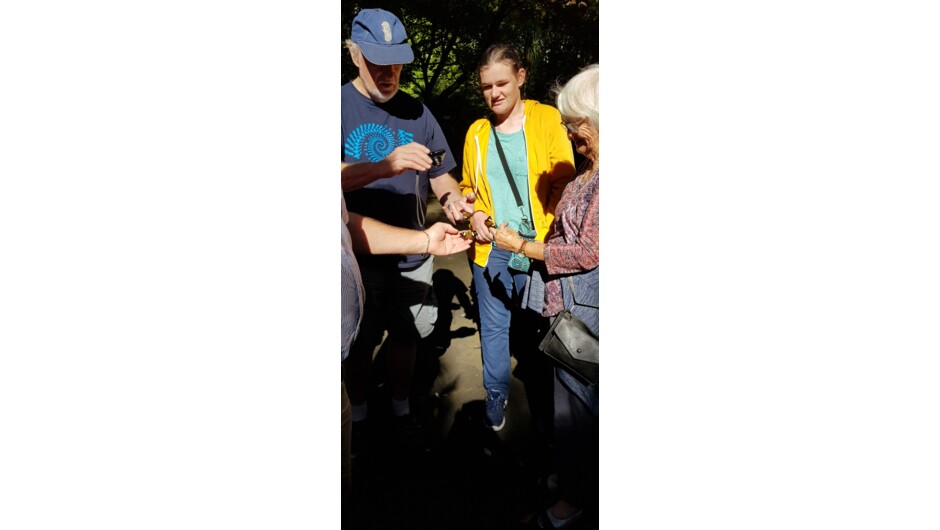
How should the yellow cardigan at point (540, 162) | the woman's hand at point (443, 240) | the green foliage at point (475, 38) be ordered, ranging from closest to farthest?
1. the woman's hand at point (443, 240)
2. the yellow cardigan at point (540, 162)
3. the green foliage at point (475, 38)

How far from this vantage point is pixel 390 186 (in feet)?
7.07

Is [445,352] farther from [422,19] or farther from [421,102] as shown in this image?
[422,19]

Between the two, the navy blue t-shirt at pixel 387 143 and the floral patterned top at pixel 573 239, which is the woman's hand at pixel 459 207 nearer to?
the navy blue t-shirt at pixel 387 143

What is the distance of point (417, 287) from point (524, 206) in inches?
22.3

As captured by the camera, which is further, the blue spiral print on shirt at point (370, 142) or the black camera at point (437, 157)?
the black camera at point (437, 157)

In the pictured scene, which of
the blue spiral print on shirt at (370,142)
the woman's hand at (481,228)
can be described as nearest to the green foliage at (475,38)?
the blue spiral print on shirt at (370,142)

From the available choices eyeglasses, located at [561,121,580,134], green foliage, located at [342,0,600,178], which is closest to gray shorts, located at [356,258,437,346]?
green foliage, located at [342,0,600,178]

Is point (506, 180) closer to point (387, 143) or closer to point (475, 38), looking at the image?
point (387, 143)

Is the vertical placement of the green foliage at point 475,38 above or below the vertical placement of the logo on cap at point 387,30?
above

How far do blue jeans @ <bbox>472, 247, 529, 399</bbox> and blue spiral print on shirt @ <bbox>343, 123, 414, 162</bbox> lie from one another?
0.63m

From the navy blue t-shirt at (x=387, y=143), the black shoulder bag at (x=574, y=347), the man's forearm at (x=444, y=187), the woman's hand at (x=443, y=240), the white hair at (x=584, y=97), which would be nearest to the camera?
the black shoulder bag at (x=574, y=347)

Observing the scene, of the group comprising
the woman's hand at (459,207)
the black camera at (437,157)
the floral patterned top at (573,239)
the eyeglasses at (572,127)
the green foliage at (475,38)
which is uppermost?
the green foliage at (475,38)

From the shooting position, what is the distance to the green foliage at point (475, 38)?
2494 mm

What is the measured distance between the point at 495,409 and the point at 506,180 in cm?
106
